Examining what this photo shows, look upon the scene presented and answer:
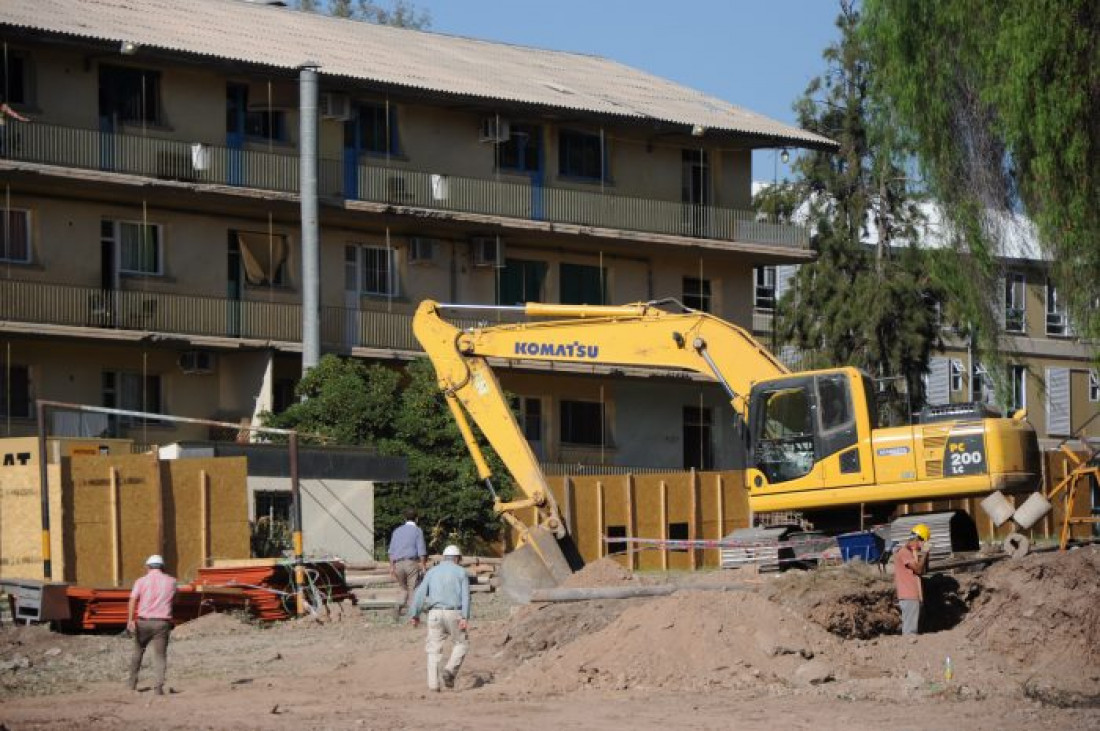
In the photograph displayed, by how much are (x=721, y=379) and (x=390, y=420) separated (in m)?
15.4

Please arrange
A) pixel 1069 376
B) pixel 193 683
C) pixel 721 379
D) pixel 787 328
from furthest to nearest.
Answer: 1. pixel 1069 376
2. pixel 787 328
3. pixel 721 379
4. pixel 193 683

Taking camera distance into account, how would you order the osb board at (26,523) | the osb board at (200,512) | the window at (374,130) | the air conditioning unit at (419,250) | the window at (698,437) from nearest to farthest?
the osb board at (26,523) → the osb board at (200,512) → the window at (374,130) → the air conditioning unit at (419,250) → the window at (698,437)

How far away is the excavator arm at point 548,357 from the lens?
2844cm

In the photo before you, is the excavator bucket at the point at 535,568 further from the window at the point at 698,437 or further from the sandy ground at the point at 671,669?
the window at the point at 698,437

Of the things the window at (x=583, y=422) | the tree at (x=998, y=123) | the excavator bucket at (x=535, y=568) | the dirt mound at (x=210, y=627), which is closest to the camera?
the excavator bucket at (x=535, y=568)

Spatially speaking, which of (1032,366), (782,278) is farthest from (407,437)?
(1032,366)

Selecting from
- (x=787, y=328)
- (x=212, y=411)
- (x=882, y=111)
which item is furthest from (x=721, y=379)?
(x=787, y=328)

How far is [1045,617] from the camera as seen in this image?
79.7 feet

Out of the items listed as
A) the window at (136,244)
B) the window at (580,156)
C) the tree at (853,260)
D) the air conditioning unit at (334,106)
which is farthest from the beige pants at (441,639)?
the tree at (853,260)

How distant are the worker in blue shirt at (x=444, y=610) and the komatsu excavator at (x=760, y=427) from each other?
5878 mm

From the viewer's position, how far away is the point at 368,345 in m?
45.5

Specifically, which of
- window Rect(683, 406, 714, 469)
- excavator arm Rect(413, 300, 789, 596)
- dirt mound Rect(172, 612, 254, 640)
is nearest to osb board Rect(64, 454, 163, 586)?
dirt mound Rect(172, 612, 254, 640)

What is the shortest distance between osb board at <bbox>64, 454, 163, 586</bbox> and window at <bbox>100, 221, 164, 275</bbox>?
11774mm

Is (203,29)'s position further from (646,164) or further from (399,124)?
(646,164)
